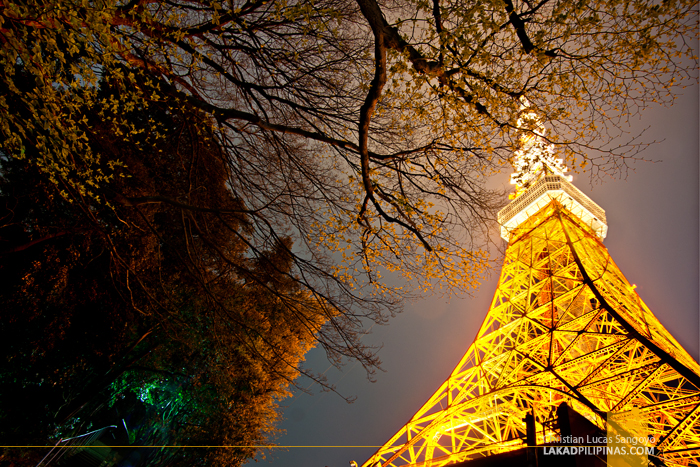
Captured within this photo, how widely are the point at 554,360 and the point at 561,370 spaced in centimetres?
52

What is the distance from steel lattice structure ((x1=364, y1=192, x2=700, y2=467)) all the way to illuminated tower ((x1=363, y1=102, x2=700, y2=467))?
51 millimetres

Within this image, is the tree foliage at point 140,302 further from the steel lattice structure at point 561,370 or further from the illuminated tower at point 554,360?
the steel lattice structure at point 561,370

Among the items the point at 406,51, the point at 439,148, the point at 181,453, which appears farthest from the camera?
the point at 181,453

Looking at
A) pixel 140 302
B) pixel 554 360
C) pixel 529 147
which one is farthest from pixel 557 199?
pixel 140 302

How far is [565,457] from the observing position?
14.9ft

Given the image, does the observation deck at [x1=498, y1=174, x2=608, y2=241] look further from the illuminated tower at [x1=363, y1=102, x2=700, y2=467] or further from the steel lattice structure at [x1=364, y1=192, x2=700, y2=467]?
the steel lattice structure at [x1=364, y1=192, x2=700, y2=467]

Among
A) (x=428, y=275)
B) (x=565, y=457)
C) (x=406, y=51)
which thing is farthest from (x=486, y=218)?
(x=565, y=457)

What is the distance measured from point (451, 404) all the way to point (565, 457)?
7284 millimetres

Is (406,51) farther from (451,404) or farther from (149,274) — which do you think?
(451,404)

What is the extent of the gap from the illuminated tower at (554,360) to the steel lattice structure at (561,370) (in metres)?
0.05

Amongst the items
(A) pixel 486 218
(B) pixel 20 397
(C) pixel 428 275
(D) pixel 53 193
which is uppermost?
(D) pixel 53 193

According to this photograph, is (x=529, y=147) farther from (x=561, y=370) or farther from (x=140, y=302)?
(x=561, y=370)

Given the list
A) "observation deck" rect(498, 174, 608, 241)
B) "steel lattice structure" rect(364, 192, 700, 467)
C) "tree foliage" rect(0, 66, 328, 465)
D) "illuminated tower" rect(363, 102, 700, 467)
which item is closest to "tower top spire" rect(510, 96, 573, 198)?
"illuminated tower" rect(363, 102, 700, 467)

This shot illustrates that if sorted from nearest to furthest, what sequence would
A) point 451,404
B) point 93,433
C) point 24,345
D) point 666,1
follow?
point 666,1 → point 24,345 → point 93,433 → point 451,404
